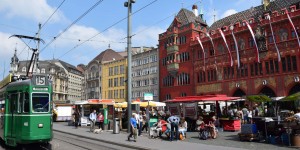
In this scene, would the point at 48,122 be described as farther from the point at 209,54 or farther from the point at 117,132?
Result: the point at 209,54

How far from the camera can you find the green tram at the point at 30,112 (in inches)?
528

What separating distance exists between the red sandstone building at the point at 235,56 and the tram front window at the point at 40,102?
3207cm

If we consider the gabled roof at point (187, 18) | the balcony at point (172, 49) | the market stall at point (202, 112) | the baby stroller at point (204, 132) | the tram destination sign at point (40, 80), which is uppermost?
the gabled roof at point (187, 18)

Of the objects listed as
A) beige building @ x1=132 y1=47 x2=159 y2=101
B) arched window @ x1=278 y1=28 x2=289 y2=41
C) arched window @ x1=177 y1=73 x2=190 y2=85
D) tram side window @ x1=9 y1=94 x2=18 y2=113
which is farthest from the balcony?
tram side window @ x1=9 y1=94 x2=18 y2=113

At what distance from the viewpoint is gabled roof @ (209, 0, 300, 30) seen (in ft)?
145

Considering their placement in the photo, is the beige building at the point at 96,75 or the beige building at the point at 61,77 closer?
the beige building at the point at 96,75

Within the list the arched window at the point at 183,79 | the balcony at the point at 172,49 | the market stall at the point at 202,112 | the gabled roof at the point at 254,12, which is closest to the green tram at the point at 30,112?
the market stall at the point at 202,112

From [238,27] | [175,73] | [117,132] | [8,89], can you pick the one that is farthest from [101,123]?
[175,73]

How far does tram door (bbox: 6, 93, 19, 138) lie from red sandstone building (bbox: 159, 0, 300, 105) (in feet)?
108

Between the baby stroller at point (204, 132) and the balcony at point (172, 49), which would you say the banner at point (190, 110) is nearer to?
the baby stroller at point (204, 132)

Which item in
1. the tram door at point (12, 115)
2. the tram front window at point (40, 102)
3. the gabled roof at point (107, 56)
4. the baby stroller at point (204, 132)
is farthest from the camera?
the gabled roof at point (107, 56)

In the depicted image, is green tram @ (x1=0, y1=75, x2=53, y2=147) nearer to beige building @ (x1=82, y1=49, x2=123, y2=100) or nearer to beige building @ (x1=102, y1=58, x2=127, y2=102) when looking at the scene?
beige building @ (x1=102, y1=58, x2=127, y2=102)

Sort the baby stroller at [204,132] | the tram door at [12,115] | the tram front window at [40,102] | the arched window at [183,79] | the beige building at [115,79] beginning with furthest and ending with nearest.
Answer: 1. the beige building at [115,79]
2. the arched window at [183,79]
3. the baby stroller at [204,132]
4. the tram door at [12,115]
5. the tram front window at [40,102]

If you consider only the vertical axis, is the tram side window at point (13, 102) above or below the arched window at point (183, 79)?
below
